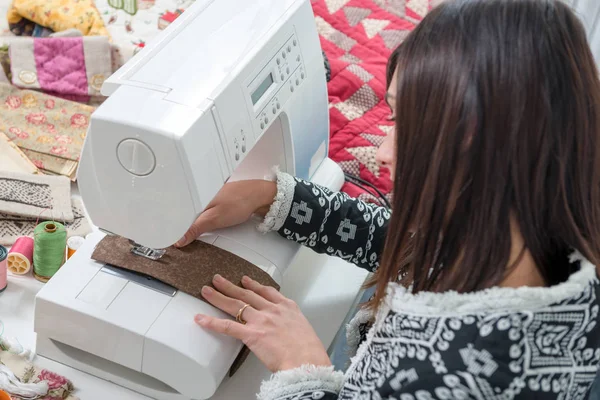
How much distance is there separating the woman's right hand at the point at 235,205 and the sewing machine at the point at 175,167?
0.8 inches

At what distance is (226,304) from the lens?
3.25 ft

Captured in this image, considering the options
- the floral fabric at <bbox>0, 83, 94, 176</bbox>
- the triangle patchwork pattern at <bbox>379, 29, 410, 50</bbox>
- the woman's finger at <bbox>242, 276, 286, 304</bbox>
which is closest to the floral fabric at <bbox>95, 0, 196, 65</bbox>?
the floral fabric at <bbox>0, 83, 94, 176</bbox>

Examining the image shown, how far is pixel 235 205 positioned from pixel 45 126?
0.60 meters

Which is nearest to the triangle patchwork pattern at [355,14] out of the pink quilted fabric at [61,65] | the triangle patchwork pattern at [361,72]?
the triangle patchwork pattern at [361,72]

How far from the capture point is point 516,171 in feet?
2.32

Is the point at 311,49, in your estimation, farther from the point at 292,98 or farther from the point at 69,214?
the point at 69,214

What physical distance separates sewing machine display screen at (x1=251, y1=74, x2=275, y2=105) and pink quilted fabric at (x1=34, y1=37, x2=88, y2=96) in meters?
0.72

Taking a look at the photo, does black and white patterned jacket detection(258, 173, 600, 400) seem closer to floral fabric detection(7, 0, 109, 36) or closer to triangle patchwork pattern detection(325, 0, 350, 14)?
floral fabric detection(7, 0, 109, 36)

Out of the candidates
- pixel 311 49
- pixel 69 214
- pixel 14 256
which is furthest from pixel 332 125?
pixel 14 256

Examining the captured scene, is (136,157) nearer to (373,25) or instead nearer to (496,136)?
(496,136)

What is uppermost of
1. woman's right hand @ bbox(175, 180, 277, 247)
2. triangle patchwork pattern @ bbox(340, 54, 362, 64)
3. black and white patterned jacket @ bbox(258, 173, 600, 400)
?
black and white patterned jacket @ bbox(258, 173, 600, 400)

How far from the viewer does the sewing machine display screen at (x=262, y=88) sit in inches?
37.9

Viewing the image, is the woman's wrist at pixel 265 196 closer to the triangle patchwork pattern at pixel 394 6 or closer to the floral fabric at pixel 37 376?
the floral fabric at pixel 37 376

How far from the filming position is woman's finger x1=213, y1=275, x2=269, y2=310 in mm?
1009
